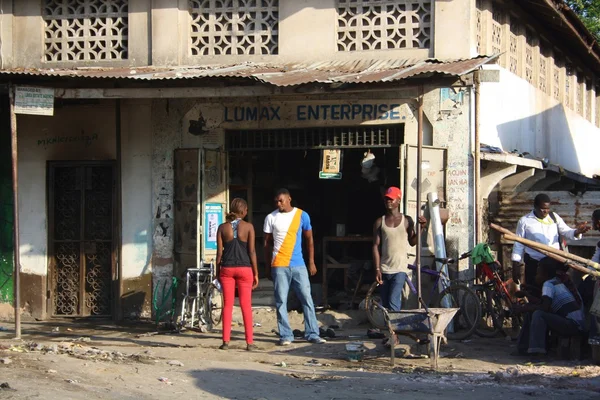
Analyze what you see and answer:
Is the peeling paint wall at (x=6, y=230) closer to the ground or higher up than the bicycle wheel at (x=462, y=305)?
higher up

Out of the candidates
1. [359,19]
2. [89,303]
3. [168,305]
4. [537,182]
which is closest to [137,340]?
[168,305]

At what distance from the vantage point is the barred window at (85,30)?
42.8 feet

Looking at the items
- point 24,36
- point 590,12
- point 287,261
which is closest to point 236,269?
point 287,261

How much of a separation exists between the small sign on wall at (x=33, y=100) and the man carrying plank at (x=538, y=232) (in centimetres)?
586

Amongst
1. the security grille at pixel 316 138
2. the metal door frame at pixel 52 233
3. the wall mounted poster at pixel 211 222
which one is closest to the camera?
the security grille at pixel 316 138

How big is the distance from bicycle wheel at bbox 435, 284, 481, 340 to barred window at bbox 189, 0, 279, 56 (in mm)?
4135

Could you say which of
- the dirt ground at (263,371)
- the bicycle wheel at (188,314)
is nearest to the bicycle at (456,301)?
the dirt ground at (263,371)

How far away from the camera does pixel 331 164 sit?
40.5 ft

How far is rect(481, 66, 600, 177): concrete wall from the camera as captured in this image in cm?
1295

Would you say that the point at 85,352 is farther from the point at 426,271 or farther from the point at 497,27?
the point at 497,27

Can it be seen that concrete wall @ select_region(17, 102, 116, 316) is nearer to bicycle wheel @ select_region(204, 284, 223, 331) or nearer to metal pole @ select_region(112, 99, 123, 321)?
metal pole @ select_region(112, 99, 123, 321)

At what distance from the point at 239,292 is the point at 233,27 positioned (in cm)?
429

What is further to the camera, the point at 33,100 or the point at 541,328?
the point at 33,100

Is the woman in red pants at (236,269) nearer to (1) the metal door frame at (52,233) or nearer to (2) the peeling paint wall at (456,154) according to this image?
(2) the peeling paint wall at (456,154)
